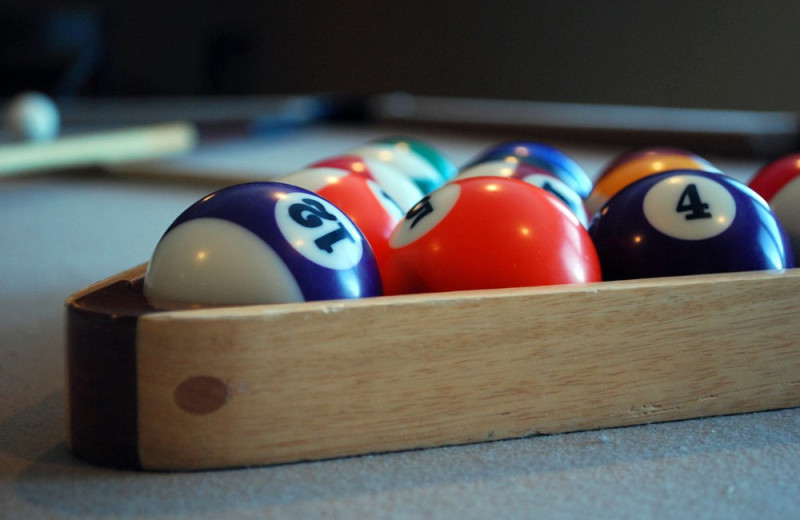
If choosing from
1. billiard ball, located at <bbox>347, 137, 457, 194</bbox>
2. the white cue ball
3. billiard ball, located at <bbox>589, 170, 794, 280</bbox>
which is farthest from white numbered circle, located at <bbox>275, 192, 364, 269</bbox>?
the white cue ball

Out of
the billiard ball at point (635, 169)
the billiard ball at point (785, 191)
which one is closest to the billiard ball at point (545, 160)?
the billiard ball at point (635, 169)

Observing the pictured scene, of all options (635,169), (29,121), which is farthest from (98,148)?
(635,169)

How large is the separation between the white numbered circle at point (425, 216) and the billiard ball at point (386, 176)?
326mm

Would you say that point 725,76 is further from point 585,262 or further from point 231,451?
point 231,451

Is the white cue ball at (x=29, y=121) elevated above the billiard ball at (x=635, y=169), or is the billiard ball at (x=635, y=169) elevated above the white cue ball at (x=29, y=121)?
the billiard ball at (x=635, y=169)

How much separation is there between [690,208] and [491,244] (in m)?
0.30

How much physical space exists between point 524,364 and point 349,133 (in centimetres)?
457

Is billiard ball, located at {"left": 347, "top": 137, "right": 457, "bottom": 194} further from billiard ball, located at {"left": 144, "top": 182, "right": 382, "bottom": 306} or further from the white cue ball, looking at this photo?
the white cue ball

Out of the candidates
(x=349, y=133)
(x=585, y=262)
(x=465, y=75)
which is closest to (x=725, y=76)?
(x=465, y=75)

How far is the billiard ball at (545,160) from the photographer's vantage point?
6.51 feet

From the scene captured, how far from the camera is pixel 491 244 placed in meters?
1.26

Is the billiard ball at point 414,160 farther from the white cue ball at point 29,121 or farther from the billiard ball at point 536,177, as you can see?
the white cue ball at point 29,121

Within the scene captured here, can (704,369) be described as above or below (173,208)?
above

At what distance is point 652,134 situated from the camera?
4770mm
